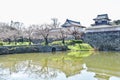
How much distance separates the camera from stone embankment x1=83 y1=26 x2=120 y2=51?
34.1 metres

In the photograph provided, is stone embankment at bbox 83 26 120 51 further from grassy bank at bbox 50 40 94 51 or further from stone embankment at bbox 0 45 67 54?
stone embankment at bbox 0 45 67 54

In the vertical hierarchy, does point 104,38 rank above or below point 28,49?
above

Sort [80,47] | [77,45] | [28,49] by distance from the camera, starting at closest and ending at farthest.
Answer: [28,49] < [80,47] < [77,45]

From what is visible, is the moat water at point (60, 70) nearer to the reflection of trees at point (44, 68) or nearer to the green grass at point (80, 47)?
the reflection of trees at point (44, 68)

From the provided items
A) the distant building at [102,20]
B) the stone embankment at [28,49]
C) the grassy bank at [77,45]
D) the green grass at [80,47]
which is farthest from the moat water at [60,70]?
the distant building at [102,20]

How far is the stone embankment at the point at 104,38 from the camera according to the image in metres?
34.1

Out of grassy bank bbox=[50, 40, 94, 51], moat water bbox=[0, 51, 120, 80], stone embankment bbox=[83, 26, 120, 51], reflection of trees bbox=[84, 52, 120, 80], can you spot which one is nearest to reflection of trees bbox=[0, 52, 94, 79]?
moat water bbox=[0, 51, 120, 80]

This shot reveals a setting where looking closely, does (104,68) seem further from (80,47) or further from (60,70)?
(80,47)

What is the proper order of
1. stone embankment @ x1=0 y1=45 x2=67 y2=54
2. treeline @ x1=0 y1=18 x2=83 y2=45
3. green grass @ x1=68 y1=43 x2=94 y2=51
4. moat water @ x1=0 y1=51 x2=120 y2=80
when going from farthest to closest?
treeline @ x1=0 y1=18 x2=83 y2=45 < green grass @ x1=68 y1=43 x2=94 y2=51 < stone embankment @ x1=0 y1=45 x2=67 y2=54 < moat water @ x1=0 y1=51 x2=120 y2=80

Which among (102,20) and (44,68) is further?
(102,20)

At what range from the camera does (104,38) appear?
35.5 metres

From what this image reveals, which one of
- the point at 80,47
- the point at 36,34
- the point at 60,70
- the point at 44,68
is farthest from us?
the point at 36,34

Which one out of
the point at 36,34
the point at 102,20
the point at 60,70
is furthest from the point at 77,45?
the point at 60,70

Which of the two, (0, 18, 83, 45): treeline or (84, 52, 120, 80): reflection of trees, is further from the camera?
(0, 18, 83, 45): treeline
